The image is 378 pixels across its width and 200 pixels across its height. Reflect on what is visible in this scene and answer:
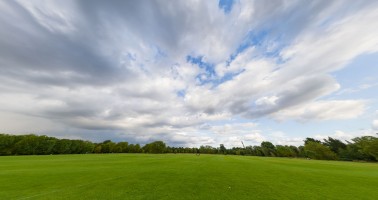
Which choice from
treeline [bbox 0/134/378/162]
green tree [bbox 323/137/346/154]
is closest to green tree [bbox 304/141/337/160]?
treeline [bbox 0/134/378/162]

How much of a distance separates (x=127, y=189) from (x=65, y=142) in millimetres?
157440

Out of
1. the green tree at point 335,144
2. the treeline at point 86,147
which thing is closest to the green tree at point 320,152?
the treeline at point 86,147

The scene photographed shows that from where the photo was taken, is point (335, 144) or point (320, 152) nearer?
point (320, 152)

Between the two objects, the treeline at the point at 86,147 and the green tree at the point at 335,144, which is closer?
the treeline at the point at 86,147

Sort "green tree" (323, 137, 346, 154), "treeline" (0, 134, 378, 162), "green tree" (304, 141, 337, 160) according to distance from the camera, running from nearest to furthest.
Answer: "treeline" (0, 134, 378, 162) < "green tree" (304, 141, 337, 160) < "green tree" (323, 137, 346, 154)

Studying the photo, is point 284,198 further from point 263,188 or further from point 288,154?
point 288,154

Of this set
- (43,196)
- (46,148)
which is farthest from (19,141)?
(43,196)

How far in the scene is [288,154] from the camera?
182250mm

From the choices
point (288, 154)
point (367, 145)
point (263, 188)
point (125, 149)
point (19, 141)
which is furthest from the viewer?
point (125, 149)

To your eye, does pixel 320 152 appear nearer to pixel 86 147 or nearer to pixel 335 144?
pixel 335 144

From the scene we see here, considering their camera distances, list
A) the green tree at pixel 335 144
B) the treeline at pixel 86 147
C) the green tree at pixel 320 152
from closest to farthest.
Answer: the treeline at pixel 86 147
the green tree at pixel 320 152
the green tree at pixel 335 144

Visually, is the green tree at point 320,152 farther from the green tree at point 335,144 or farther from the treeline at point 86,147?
the green tree at point 335,144

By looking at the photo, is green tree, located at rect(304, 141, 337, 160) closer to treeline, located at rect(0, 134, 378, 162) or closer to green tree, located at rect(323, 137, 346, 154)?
treeline, located at rect(0, 134, 378, 162)

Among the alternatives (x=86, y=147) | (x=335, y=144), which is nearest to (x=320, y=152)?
(x=335, y=144)
